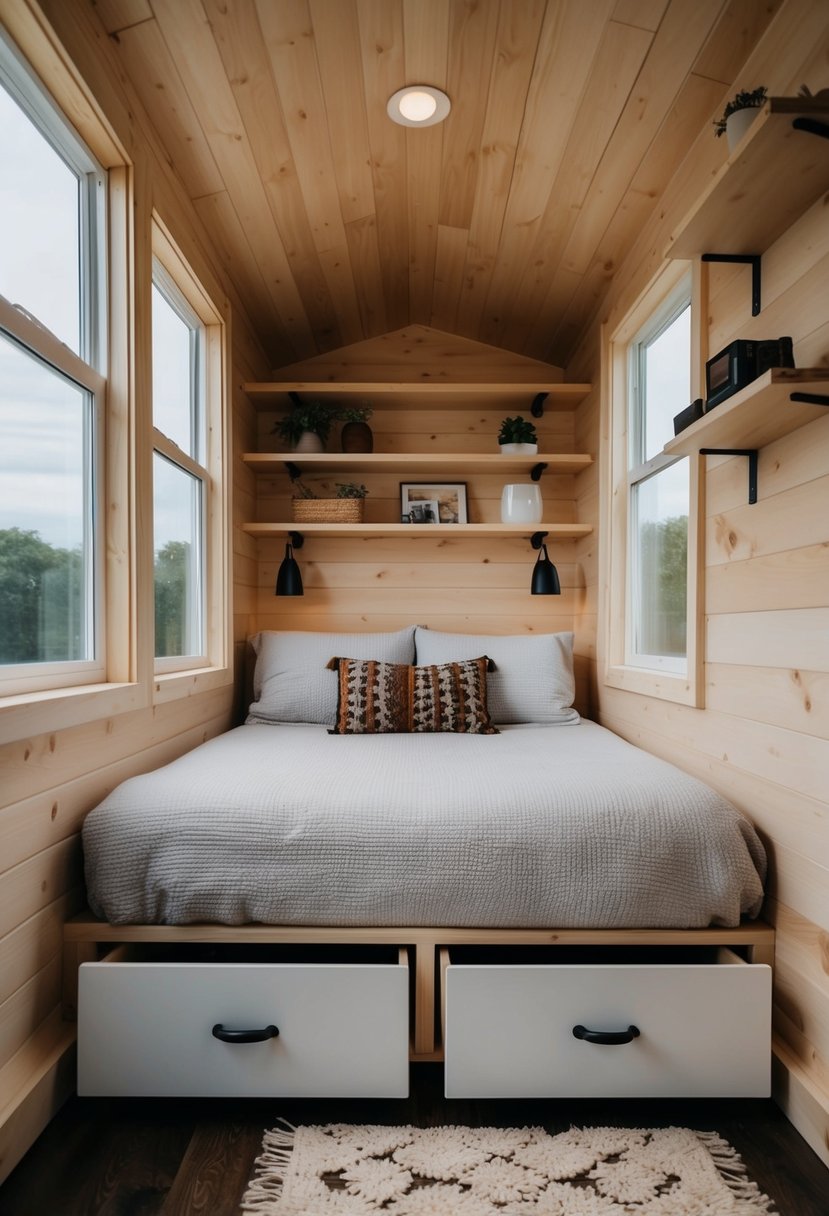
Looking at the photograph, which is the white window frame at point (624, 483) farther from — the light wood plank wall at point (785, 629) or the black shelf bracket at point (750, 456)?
the black shelf bracket at point (750, 456)

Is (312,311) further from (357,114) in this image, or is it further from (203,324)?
(357,114)

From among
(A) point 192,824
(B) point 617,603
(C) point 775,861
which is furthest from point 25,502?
(B) point 617,603

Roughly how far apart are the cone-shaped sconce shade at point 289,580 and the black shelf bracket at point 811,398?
76.8 inches

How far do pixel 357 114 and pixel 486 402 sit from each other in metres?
1.26

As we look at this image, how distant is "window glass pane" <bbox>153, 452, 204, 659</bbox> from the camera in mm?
1996

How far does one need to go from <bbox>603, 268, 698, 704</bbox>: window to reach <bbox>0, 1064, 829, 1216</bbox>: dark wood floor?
88 cm

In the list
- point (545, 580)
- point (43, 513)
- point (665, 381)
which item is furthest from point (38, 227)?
point (545, 580)

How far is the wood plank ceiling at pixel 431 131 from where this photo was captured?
1476 millimetres

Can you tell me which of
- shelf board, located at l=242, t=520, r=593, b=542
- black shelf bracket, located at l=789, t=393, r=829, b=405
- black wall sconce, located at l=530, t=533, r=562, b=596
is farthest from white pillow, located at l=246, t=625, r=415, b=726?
black shelf bracket, located at l=789, t=393, r=829, b=405

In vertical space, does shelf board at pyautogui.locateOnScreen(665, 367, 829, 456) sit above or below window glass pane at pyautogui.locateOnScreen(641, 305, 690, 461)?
below

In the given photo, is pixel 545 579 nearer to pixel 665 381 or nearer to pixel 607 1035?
pixel 665 381

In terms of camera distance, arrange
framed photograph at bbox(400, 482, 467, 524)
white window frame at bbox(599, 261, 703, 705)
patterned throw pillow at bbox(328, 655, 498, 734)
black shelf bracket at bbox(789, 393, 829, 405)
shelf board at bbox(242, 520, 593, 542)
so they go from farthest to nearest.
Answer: framed photograph at bbox(400, 482, 467, 524) < shelf board at bbox(242, 520, 593, 542) < patterned throw pillow at bbox(328, 655, 498, 734) < white window frame at bbox(599, 261, 703, 705) < black shelf bracket at bbox(789, 393, 829, 405)

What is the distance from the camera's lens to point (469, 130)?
1.85m

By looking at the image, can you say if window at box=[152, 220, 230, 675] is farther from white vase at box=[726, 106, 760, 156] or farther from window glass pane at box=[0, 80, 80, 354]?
white vase at box=[726, 106, 760, 156]
